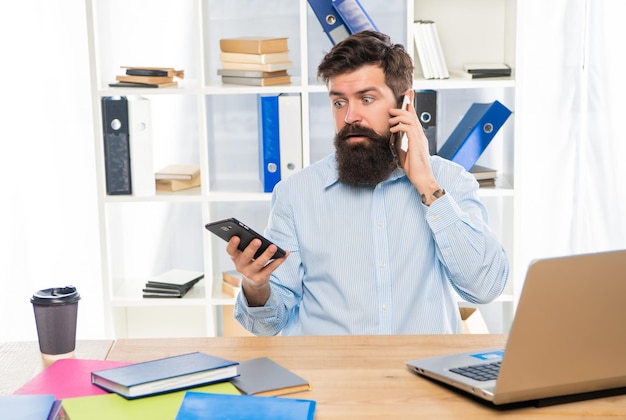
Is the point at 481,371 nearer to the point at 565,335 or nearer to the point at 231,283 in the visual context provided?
the point at 565,335

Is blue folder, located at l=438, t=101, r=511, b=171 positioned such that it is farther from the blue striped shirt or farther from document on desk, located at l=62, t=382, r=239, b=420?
document on desk, located at l=62, t=382, r=239, b=420

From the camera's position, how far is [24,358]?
5.73ft

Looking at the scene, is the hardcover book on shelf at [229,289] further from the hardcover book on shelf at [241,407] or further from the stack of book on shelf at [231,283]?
the hardcover book on shelf at [241,407]

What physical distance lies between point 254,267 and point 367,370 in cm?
42

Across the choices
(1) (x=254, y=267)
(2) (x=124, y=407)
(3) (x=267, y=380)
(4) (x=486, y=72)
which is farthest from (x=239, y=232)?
(4) (x=486, y=72)

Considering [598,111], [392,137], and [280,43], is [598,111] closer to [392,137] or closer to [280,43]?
[280,43]

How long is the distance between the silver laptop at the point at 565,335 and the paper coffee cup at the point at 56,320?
2.56 ft

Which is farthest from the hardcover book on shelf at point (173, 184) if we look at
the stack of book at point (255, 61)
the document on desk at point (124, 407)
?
the document on desk at point (124, 407)

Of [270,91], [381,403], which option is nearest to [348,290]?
[381,403]

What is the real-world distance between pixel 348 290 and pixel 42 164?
1841 mm

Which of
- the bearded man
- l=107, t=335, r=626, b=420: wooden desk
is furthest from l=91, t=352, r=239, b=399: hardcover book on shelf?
the bearded man

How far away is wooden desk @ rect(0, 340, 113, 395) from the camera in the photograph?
162 centimetres

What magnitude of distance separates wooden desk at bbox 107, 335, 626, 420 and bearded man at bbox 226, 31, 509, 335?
0.33 metres

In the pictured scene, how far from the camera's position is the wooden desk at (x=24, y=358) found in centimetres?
162
